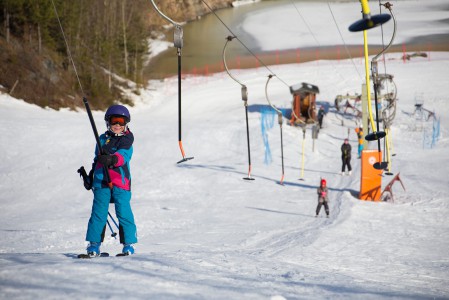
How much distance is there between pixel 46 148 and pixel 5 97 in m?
9.66

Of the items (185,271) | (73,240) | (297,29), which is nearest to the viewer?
(185,271)

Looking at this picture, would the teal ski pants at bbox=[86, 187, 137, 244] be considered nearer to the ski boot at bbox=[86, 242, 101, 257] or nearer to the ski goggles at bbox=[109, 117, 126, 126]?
the ski boot at bbox=[86, 242, 101, 257]

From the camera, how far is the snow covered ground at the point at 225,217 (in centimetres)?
443

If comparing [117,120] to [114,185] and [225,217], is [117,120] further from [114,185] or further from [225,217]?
[225,217]

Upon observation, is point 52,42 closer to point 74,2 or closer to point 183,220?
point 74,2

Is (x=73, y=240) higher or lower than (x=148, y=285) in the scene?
lower

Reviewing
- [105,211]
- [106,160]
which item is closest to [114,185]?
[105,211]

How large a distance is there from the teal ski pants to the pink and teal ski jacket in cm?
8

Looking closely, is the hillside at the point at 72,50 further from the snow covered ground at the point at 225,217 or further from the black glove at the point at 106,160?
the black glove at the point at 106,160

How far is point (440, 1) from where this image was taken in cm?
4931

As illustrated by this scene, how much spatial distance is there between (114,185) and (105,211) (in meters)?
0.30

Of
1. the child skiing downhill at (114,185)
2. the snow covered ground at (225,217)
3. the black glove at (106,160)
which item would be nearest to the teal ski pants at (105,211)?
the child skiing downhill at (114,185)

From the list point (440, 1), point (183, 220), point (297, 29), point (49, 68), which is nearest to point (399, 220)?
point (183, 220)

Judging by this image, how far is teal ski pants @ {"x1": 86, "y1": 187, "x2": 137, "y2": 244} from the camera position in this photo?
5.96 m
